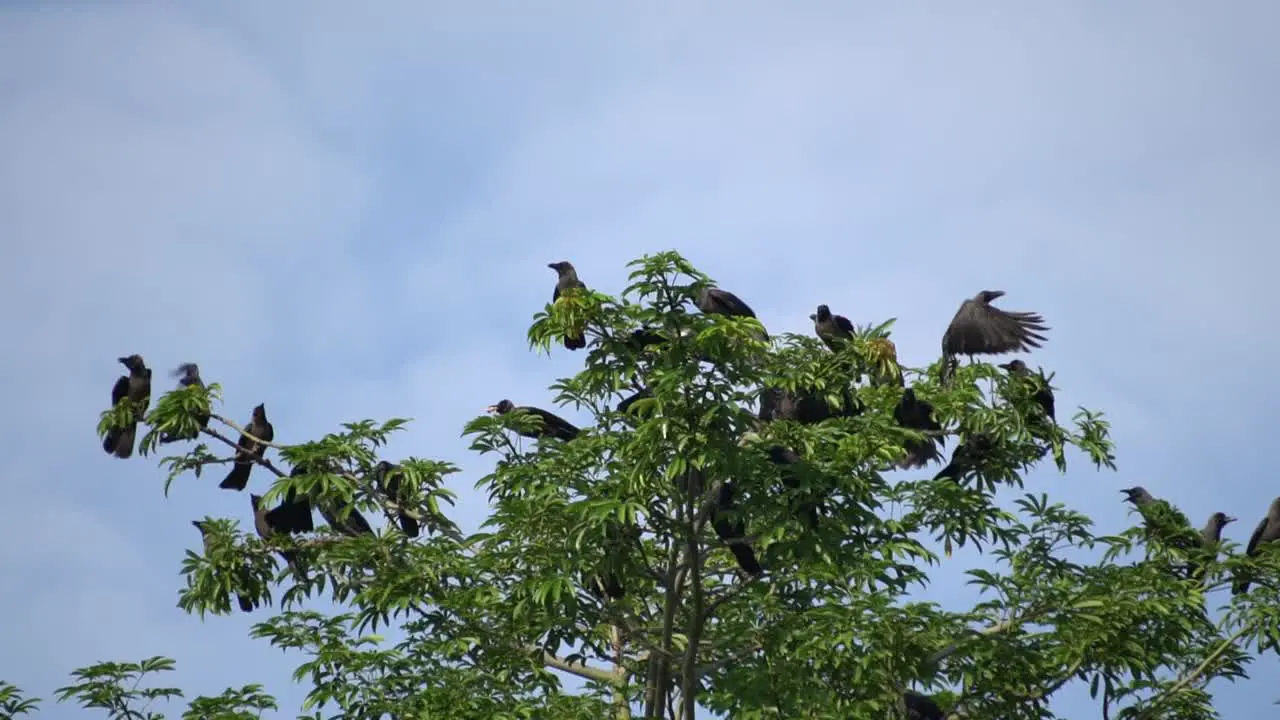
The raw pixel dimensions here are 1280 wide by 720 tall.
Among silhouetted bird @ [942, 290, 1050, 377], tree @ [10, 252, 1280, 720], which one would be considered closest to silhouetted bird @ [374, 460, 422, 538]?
tree @ [10, 252, 1280, 720]

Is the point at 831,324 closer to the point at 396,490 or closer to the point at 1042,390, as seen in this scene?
the point at 1042,390

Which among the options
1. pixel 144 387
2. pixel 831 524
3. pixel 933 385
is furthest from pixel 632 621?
pixel 144 387

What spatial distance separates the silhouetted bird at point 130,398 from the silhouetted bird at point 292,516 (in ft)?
5.46

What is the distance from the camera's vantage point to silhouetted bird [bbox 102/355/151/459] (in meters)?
13.2

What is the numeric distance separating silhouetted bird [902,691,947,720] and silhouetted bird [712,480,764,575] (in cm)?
137

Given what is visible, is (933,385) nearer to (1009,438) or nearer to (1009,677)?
(1009,438)

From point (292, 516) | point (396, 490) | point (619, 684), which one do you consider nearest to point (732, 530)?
point (619, 684)

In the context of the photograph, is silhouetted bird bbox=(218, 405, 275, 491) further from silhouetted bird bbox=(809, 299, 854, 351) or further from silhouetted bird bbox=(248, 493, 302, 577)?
silhouetted bird bbox=(809, 299, 854, 351)

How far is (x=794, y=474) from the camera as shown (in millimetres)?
10195

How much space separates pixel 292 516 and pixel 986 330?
5.70 metres

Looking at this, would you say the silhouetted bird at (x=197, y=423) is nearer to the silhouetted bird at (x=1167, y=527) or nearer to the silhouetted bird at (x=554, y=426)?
the silhouetted bird at (x=554, y=426)

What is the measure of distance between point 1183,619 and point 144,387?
28.5ft

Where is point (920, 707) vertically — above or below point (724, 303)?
below

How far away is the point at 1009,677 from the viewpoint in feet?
35.9
